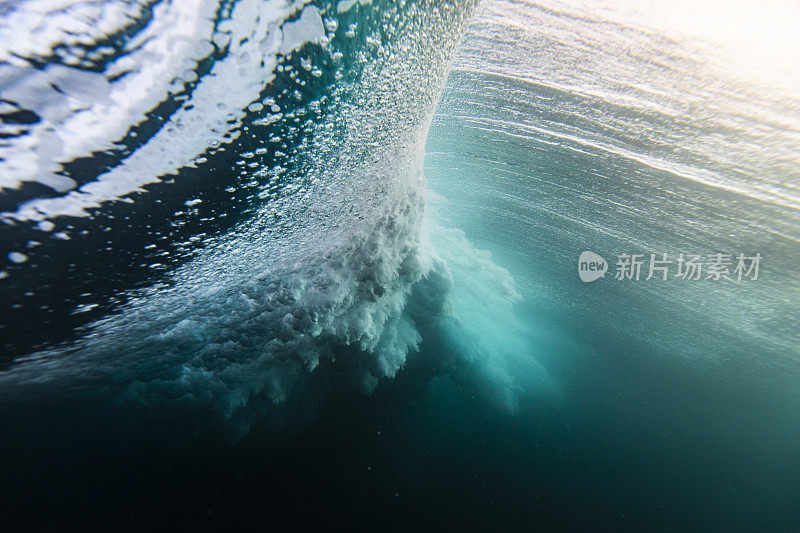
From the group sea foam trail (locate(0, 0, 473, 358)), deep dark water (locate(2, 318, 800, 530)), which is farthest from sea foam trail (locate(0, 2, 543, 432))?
deep dark water (locate(2, 318, 800, 530))

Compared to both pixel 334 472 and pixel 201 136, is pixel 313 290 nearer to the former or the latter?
pixel 201 136

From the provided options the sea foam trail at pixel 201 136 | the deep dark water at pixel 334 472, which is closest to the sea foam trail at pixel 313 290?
the sea foam trail at pixel 201 136

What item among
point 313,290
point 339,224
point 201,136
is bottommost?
point 313,290

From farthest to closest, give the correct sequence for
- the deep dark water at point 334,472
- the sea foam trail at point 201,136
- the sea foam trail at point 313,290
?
the deep dark water at point 334,472
the sea foam trail at point 313,290
the sea foam trail at point 201,136

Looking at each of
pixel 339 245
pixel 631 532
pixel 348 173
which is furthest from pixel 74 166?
pixel 631 532

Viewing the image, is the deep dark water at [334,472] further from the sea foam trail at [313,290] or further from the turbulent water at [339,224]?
the sea foam trail at [313,290]

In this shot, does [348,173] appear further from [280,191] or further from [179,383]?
[179,383]

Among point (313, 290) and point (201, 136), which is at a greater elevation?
point (201, 136)

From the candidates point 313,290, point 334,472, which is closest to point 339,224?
point 313,290

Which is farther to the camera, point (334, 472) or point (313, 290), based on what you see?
point (334, 472)
